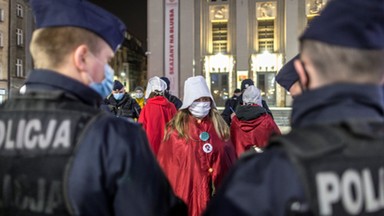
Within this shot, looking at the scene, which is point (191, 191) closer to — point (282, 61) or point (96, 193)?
point (96, 193)

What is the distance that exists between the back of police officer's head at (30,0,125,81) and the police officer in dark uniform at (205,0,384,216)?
3.01ft

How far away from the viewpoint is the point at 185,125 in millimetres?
4566

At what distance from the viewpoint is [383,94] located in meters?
1.56

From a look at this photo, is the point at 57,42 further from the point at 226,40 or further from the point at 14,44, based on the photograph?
the point at 14,44

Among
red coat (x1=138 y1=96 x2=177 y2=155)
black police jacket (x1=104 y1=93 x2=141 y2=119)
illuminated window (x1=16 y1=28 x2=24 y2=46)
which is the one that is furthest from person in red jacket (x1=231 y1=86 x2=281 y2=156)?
illuminated window (x1=16 y1=28 x2=24 y2=46)

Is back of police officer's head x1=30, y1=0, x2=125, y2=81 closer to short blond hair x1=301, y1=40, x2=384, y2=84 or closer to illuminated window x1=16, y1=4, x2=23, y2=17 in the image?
short blond hair x1=301, y1=40, x2=384, y2=84

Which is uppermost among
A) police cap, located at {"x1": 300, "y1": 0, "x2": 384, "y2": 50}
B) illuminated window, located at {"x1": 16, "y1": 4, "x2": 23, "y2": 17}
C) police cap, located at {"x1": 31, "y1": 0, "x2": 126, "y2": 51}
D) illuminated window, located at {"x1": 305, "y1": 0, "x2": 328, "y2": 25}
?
illuminated window, located at {"x1": 16, "y1": 4, "x2": 23, "y2": 17}

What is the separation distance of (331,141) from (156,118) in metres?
5.44

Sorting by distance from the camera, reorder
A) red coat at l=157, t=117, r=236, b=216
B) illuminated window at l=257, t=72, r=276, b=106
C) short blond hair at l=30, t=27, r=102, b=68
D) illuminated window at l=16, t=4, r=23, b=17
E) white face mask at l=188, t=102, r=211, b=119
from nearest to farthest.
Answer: short blond hair at l=30, t=27, r=102, b=68 < red coat at l=157, t=117, r=236, b=216 < white face mask at l=188, t=102, r=211, b=119 < illuminated window at l=257, t=72, r=276, b=106 < illuminated window at l=16, t=4, r=23, b=17

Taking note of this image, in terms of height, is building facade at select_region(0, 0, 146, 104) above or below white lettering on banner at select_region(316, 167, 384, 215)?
above

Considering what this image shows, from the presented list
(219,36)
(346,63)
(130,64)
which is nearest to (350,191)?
(346,63)

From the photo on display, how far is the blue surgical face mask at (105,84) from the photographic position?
6.38 ft

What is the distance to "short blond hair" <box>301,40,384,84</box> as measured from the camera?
138 centimetres

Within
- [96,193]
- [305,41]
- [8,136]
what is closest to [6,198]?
[8,136]
